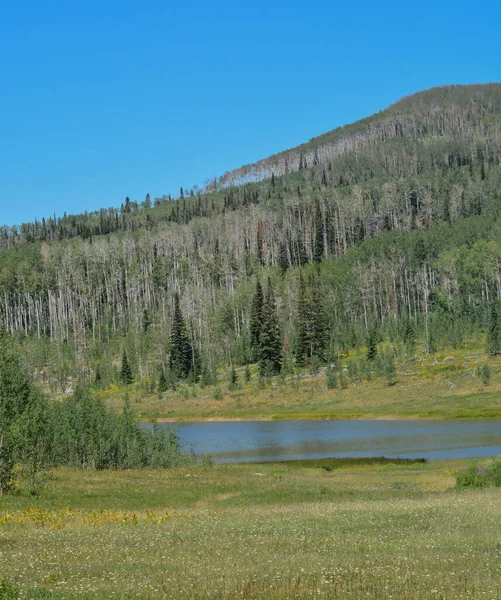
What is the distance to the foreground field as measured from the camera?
12.2 metres

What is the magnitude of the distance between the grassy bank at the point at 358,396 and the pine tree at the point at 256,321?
1127cm

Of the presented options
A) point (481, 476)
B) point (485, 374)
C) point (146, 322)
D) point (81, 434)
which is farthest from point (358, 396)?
point (146, 322)

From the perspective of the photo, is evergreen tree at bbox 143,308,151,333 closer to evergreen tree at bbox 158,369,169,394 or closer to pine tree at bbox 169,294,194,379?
pine tree at bbox 169,294,194,379

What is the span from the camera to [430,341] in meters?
115

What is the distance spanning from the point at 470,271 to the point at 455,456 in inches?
3622

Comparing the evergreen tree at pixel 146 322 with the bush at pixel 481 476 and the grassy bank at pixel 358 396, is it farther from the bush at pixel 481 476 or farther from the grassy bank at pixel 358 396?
the bush at pixel 481 476

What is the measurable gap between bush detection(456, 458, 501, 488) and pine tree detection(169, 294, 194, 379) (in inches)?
4187

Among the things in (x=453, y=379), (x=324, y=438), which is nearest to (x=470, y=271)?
(x=453, y=379)

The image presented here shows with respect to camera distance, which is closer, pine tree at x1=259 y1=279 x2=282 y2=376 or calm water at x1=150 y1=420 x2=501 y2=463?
calm water at x1=150 y1=420 x2=501 y2=463

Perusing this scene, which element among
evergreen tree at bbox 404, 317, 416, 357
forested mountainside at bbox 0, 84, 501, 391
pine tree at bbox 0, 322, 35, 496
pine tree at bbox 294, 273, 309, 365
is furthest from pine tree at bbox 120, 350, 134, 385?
pine tree at bbox 0, 322, 35, 496

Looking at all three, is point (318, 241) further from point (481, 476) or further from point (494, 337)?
point (481, 476)

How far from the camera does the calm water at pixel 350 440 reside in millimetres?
58000

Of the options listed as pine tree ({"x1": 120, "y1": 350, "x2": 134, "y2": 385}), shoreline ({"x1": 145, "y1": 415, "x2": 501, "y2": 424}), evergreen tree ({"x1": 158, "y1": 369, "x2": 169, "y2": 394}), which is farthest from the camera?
pine tree ({"x1": 120, "y1": 350, "x2": 134, "y2": 385})

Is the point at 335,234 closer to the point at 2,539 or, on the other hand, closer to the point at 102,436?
the point at 102,436
